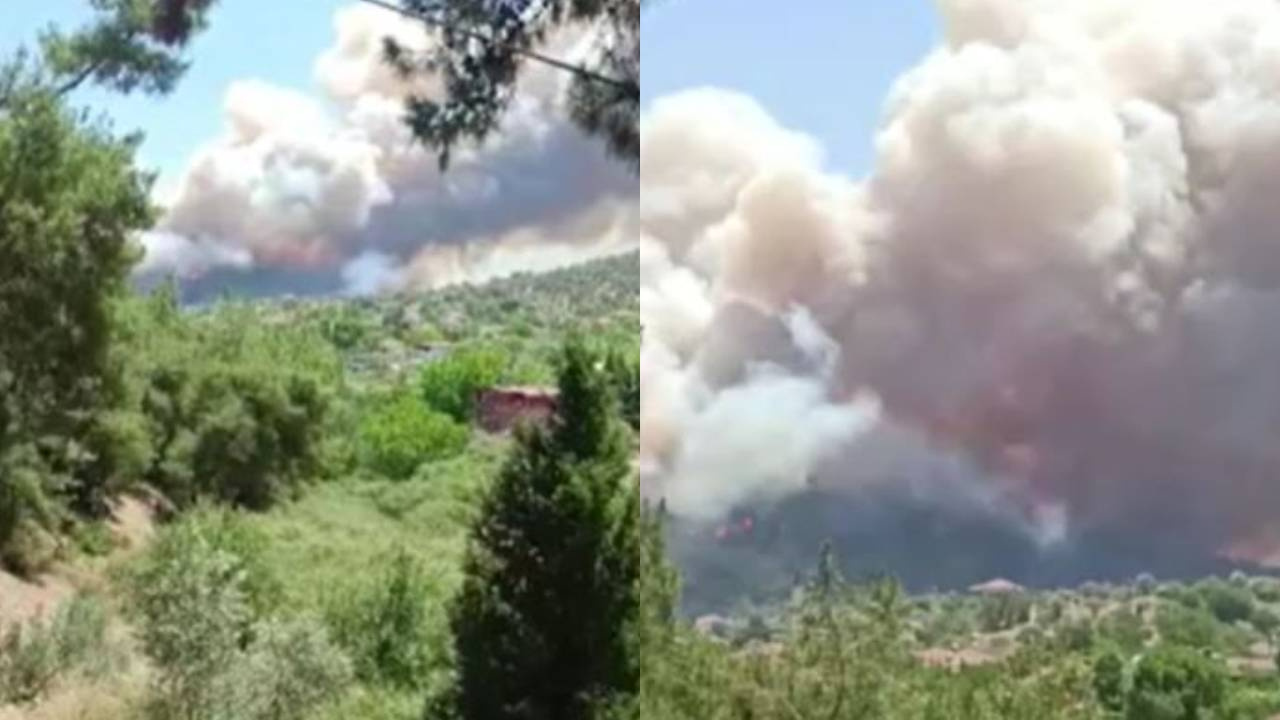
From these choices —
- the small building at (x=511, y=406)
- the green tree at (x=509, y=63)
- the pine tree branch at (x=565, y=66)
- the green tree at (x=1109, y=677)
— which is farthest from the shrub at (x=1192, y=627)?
the small building at (x=511, y=406)

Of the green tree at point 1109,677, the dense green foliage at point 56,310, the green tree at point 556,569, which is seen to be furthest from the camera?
the dense green foliage at point 56,310

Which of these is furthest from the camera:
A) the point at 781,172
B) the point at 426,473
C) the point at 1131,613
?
the point at 426,473

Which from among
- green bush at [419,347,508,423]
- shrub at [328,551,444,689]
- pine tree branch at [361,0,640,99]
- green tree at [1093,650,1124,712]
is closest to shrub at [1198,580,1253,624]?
green tree at [1093,650,1124,712]

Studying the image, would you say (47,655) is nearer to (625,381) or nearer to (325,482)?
(325,482)

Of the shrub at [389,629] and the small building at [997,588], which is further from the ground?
the shrub at [389,629]

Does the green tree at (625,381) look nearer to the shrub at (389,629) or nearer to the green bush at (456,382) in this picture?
the green bush at (456,382)

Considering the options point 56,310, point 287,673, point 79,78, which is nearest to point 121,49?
point 79,78

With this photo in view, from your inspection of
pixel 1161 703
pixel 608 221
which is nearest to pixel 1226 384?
pixel 1161 703

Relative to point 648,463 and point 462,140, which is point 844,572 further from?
point 462,140
